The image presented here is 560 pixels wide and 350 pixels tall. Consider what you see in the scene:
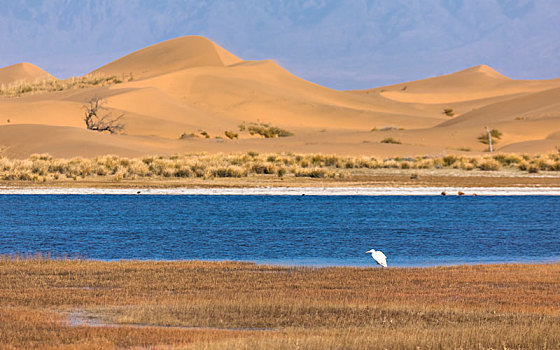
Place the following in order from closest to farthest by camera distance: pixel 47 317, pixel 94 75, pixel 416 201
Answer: pixel 47 317 < pixel 416 201 < pixel 94 75

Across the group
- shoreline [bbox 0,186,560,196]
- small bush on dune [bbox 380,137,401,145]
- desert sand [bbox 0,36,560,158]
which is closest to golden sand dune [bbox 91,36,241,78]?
desert sand [bbox 0,36,560,158]

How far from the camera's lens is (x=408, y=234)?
20766 mm

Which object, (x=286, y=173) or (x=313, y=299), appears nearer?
(x=313, y=299)

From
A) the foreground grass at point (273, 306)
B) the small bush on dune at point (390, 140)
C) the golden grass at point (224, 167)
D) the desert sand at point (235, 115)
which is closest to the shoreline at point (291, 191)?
the golden grass at point (224, 167)

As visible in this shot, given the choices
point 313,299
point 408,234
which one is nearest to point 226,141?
point 408,234

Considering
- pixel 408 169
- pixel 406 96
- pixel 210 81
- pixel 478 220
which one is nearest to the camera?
pixel 478 220

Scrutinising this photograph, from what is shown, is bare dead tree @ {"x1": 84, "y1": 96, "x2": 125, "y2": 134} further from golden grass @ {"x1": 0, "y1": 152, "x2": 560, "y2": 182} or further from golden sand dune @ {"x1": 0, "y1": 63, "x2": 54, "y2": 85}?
golden sand dune @ {"x1": 0, "y1": 63, "x2": 54, "y2": 85}

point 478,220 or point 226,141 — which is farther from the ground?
point 226,141

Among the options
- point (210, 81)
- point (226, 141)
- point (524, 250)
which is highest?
point (210, 81)

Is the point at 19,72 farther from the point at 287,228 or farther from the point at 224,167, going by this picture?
the point at 287,228

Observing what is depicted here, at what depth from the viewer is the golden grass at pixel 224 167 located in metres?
40.7

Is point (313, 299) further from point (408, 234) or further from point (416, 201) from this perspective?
point (416, 201)

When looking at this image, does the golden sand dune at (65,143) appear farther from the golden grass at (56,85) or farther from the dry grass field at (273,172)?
the golden grass at (56,85)

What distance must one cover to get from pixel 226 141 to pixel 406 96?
338ft
